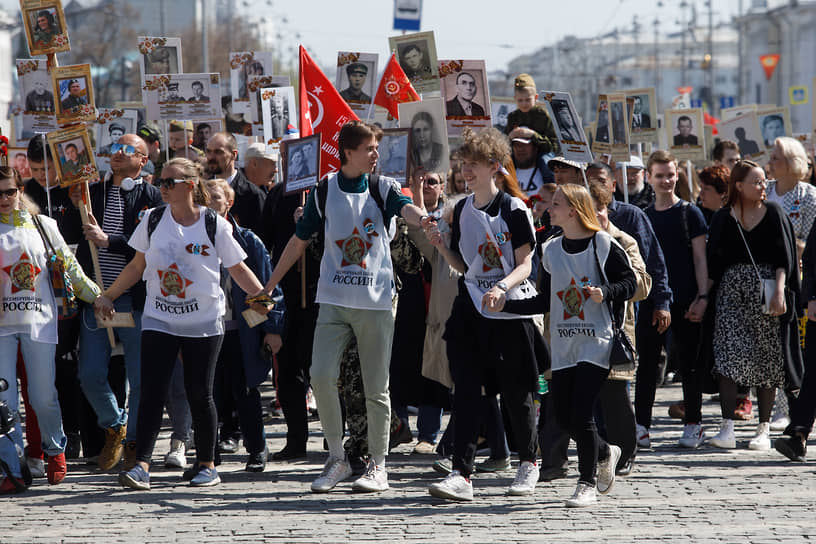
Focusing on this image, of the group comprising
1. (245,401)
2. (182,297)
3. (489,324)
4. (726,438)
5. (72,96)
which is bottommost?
(726,438)

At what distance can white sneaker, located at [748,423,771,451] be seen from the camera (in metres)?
8.75

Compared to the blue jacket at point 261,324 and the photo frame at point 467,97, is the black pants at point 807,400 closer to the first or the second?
the photo frame at point 467,97

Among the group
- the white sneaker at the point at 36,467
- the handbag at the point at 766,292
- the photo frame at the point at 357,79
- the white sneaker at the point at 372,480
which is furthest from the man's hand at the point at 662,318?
the white sneaker at the point at 36,467

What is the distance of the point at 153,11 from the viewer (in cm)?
10494

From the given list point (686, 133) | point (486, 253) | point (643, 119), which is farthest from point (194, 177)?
point (686, 133)

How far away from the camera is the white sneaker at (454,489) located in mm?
6977

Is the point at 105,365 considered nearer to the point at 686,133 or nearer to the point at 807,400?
the point at 807,400

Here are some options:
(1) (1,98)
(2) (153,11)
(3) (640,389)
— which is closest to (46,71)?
(3) (640,389)

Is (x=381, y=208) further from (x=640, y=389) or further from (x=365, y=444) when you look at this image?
(x=640, y=389)

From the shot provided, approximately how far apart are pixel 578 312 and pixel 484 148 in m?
1.09

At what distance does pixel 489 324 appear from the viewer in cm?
714

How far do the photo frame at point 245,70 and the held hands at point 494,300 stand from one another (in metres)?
8.05

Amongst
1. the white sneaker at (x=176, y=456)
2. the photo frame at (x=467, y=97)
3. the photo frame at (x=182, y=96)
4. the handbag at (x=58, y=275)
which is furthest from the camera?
the photo frame at (x=182, y=96)

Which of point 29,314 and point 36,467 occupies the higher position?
point 29,314
